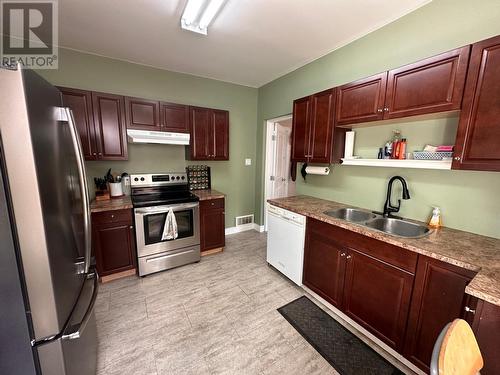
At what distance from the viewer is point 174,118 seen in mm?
2881

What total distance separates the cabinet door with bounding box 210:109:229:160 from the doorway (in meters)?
0.87

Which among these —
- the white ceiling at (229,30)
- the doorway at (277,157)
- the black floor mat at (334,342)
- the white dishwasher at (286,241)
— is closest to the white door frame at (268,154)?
the doorway at (277,157)

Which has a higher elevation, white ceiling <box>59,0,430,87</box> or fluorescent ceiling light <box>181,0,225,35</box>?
white ceiling <box>59,0,430,87</box>

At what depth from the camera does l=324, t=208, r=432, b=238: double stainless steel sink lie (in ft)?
5.77

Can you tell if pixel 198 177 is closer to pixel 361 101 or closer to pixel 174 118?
pixel 174 118

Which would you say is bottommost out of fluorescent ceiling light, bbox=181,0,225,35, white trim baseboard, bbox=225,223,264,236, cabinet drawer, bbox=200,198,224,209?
white trim baseboard, bbox=225,223,264,236

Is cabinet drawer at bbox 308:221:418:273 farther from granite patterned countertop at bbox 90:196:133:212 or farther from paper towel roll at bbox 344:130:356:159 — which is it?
granite patterned countertop at bbox 90:196:133:212

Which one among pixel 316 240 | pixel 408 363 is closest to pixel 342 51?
pixel 316 240

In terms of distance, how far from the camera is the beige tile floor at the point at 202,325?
1515mm

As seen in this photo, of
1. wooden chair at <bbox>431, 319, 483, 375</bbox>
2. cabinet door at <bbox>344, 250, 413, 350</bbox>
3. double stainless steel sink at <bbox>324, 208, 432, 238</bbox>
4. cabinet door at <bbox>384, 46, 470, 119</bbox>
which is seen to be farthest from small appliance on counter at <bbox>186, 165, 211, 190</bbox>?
wooden chair at <bbox>431, 319, 483, 375</bbox>

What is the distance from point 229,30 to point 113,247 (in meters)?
2.75

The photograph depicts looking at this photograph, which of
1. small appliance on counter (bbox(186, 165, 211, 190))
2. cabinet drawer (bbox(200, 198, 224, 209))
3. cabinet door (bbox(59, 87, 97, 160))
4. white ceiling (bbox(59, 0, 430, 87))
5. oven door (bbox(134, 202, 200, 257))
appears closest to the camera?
white ceiling (bbox(59, 0, 430, 87))

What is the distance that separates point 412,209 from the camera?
188cm

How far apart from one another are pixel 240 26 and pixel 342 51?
3.99 feet
